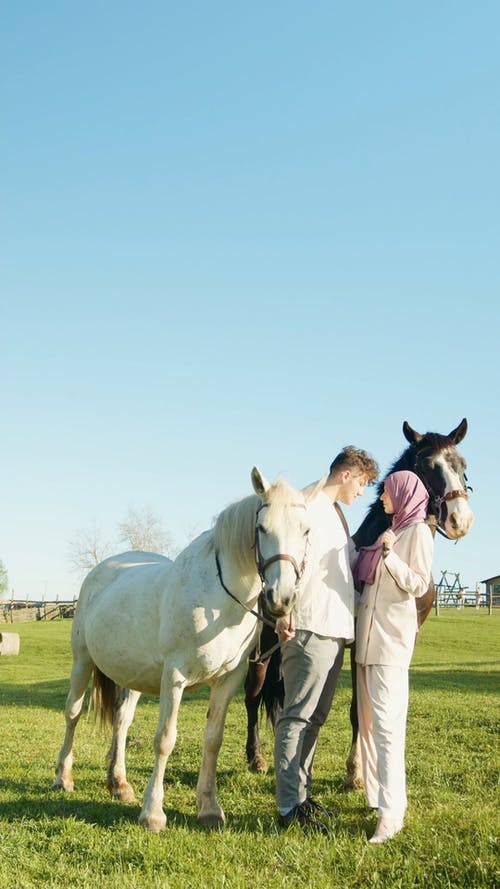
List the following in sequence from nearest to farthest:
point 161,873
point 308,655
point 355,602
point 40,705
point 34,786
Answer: point 161,873 < point 308,655 < point 355,602 < point 34,786 < point 40,705

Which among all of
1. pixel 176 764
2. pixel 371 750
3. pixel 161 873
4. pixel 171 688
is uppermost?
pixel 171 688

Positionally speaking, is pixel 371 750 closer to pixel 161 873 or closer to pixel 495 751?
pixel 161 873

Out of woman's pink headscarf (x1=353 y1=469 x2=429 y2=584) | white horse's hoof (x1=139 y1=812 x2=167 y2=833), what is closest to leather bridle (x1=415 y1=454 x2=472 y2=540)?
woman's pink headscarf (x1=353 y1=469 x2=429 y2=584)

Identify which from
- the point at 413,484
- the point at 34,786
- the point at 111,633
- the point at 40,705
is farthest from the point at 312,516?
the point at 40,705

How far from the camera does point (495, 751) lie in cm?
793

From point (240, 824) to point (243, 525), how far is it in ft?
6.97

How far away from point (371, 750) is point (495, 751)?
3.33 metres

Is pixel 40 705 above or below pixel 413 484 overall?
below

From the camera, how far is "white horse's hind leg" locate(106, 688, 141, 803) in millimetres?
6379

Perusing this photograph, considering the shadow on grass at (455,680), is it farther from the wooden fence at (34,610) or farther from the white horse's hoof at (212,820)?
the wooden fence at (34,610)

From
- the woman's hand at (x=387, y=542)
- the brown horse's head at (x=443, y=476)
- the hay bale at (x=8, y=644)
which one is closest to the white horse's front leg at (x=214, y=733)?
the woman's hand at (x=387, y=542)

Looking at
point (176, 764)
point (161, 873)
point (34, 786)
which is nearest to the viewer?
point (161, 873)

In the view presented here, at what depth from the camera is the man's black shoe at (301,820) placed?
4.77 metres

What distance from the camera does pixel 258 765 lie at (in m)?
7.38
